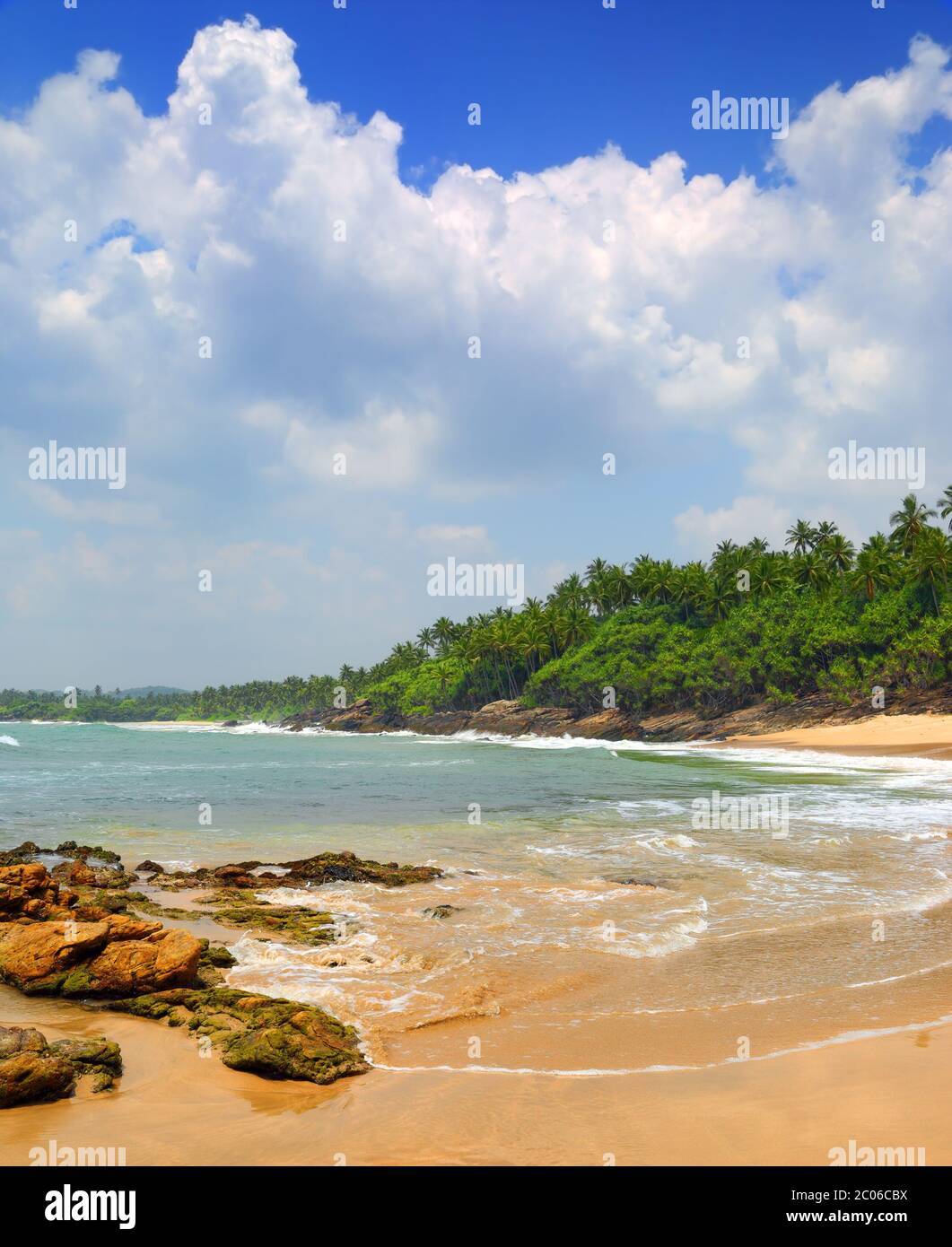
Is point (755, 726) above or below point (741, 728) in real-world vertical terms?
above

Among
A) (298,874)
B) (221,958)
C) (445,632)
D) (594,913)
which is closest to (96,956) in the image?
(221,958)

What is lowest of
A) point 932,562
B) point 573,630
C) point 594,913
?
point 594,913

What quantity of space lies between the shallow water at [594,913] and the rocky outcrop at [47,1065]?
222cm

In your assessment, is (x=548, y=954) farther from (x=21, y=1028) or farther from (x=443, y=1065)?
(x=21, y=1028)

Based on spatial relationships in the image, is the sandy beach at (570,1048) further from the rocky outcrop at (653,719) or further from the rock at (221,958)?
the rocky outcrop at (653,719)

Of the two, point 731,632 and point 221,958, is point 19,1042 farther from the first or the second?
point 731,632

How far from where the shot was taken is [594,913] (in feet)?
37.9

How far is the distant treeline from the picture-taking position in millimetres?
66562

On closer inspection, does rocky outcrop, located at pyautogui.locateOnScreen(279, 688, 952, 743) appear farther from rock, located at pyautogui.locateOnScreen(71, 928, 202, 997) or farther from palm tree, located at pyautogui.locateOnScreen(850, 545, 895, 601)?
rock, located at pyautogui.locateOnScreen(71, 928, 202, 997)

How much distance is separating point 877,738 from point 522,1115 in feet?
184

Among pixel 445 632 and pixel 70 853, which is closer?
pixel 70 853

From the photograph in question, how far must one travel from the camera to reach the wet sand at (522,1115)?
4695mm

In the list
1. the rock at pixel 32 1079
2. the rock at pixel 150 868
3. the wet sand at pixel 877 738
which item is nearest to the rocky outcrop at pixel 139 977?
the rock at pixel 32 1079
